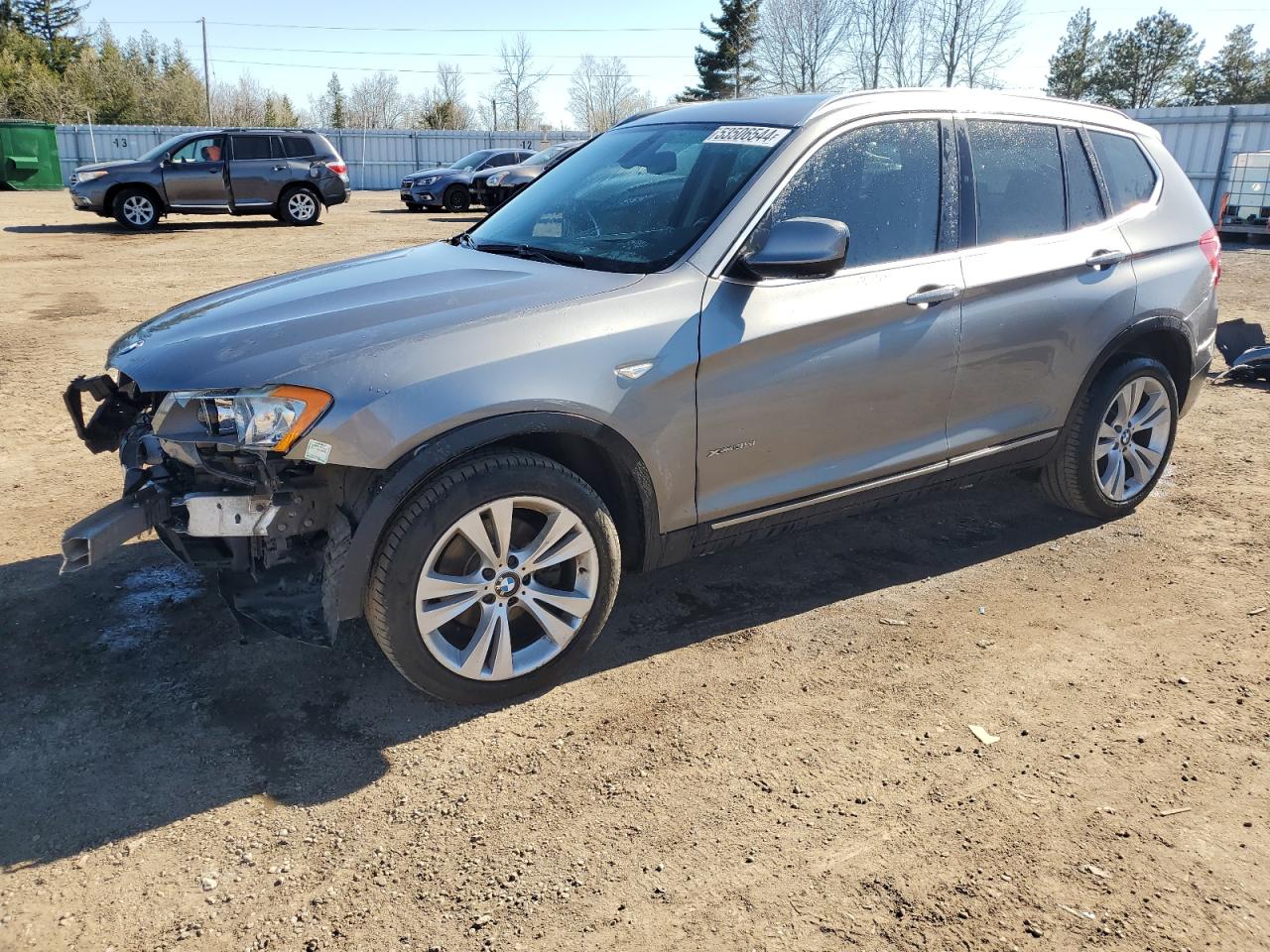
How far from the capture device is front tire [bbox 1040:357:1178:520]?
4539 mm

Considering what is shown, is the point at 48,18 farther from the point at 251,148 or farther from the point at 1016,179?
the point at 1016,179

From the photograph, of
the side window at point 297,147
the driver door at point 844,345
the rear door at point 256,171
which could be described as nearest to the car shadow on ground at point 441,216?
the side window at point 297,147

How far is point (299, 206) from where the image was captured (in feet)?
63.5

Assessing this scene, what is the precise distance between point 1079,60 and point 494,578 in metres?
68.9

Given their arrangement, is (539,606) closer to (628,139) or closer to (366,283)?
(366,283)

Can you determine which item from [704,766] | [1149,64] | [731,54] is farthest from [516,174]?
[1149,64]

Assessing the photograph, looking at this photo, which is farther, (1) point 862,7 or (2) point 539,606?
(1) point 862,7

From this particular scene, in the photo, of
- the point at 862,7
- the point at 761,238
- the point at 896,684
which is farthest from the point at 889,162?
the point at 862,7

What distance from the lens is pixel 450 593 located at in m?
3.04

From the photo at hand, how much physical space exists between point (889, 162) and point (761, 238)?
785mm

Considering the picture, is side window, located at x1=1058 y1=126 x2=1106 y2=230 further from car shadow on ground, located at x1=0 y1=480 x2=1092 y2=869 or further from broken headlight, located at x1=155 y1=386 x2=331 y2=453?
broken headlight, located at x1=155 y1=386 x2=331 y2=453

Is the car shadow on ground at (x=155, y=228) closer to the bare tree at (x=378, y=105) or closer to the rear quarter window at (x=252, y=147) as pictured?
the rear quarter window at (x=252, y=147)

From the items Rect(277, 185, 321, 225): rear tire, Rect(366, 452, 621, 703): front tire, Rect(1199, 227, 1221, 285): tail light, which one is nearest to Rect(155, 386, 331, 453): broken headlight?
Rect(366, 452, 621, 703): front tire

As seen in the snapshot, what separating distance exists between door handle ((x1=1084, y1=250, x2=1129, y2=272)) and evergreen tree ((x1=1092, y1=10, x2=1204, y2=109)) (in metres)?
63.4
